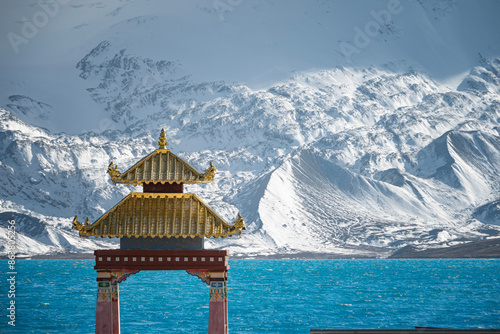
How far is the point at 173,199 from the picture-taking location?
45.0 meters

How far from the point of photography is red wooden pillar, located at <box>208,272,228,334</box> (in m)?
43.9

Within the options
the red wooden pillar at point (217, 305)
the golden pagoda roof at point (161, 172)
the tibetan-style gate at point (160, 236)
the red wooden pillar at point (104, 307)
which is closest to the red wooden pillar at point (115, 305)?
the tibetan-style gate at point (160, 236)

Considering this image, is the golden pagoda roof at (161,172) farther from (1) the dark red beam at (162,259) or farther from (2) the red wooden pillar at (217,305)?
(2) the red wooden pillar at (217,305)

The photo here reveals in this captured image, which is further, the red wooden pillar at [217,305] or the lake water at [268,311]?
the lake water at [268,311]

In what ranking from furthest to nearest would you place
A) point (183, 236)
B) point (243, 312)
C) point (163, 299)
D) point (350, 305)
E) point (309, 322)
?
point (163, 299) → point (350, 305) → point (243, 312) → point (309, 322) → point (183, 236)

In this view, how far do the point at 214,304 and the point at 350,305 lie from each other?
395ft

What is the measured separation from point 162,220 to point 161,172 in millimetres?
2664

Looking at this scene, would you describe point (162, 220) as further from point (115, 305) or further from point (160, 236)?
point (115, 305)

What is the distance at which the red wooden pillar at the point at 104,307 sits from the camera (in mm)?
43844

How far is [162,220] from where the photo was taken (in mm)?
44344

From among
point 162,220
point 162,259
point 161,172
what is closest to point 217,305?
point 162,259

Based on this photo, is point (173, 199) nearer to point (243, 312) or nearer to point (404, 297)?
point (243, 312)

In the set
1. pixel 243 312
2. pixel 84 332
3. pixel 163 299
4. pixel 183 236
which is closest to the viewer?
pixel 183 236

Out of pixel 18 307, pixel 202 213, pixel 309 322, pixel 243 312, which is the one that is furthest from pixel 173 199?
pixel 18 307
